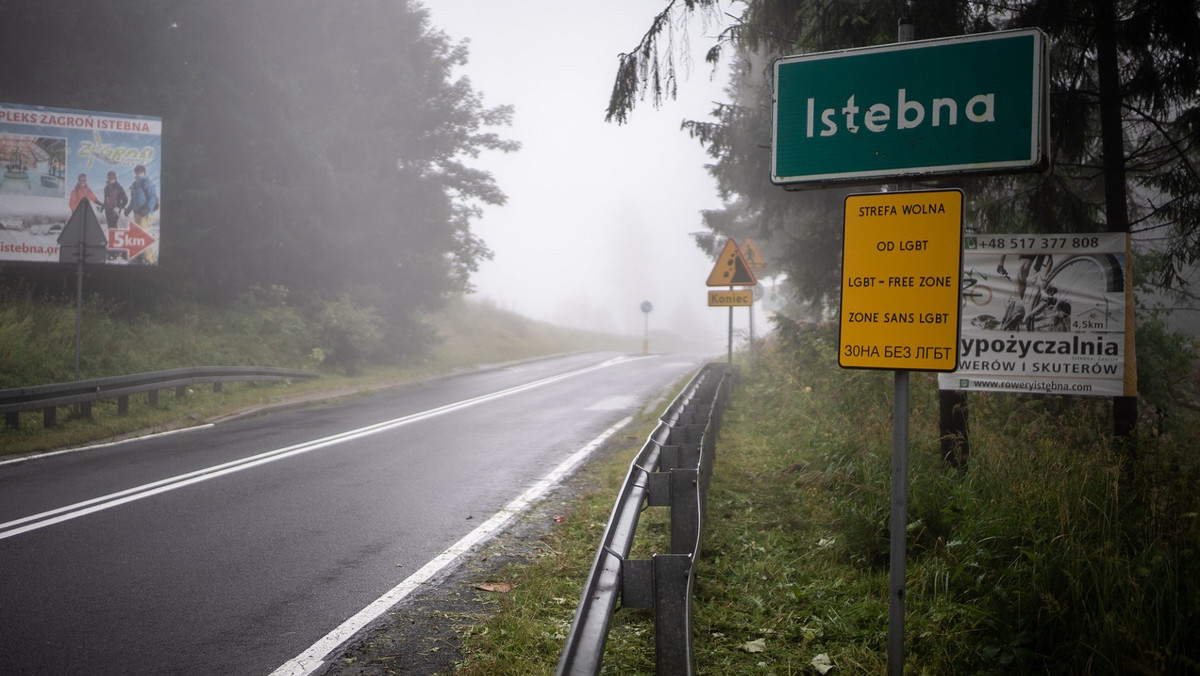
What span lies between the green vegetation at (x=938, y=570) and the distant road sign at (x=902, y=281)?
55.2 inches

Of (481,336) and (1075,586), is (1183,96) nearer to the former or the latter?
(1075,586)

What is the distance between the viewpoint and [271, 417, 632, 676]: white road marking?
3.65 metres

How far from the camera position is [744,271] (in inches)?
543

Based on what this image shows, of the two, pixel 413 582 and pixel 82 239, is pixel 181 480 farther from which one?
pixel 82 239

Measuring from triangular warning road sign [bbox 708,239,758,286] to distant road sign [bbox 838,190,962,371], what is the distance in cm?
1078

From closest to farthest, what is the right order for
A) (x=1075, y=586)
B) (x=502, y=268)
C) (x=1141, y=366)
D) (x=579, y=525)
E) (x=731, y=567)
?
(x=1075, y=586) → (x=731, y=567) → (x=579, y=525) → (x=1141, y=366) → (x=502, y=268)

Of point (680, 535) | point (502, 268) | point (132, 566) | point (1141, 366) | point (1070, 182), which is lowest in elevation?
point (132, 566)

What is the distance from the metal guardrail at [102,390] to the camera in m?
10.0

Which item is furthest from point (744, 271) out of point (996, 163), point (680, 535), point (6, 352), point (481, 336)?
point (481, 336)

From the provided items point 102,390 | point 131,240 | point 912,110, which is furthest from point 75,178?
point 912,110

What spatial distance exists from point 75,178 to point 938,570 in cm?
1756

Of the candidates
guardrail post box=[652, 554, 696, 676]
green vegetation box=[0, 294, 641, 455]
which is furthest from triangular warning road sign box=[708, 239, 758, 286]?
guardrail post box=[652, 554, 696, 676]

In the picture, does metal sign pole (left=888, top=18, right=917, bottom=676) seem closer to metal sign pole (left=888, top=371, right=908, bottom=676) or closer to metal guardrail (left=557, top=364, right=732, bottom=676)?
metal sign pole (left=888, top=371, right=908, bottom=676)

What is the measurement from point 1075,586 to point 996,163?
2.00 meters
